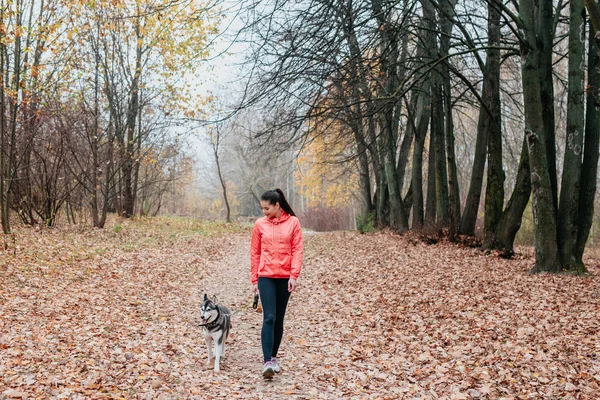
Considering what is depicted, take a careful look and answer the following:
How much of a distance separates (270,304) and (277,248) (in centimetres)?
63

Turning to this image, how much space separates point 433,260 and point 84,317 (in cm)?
835

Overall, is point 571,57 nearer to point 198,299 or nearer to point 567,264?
point 567,264

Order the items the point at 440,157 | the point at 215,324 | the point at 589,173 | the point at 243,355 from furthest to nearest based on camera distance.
Answer: the point at 440,157 → the point at 589,173 → the point at 243,355 → the point at 215,324

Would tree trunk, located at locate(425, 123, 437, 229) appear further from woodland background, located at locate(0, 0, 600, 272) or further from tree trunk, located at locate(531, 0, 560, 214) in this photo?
tree trunk, located at locate(531, 0, 560, 214)

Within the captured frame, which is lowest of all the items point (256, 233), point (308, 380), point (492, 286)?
point (308, 380)

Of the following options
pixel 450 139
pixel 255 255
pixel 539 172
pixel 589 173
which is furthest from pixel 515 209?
pixel 255 255

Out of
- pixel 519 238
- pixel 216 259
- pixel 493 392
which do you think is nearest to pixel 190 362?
pixel 493 392

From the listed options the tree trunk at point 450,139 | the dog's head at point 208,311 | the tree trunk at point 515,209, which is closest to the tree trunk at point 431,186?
the tree trunk at point 450,139

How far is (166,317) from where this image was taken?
778 centimetres

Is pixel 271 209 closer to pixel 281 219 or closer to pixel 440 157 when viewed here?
pixel 281 219

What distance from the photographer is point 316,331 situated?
7457mm

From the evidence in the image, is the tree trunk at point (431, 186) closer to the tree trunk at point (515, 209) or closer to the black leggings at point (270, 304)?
the tree trunk at point (515, 209)

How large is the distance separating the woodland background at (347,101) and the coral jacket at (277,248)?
292cm

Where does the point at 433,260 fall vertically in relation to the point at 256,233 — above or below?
below
